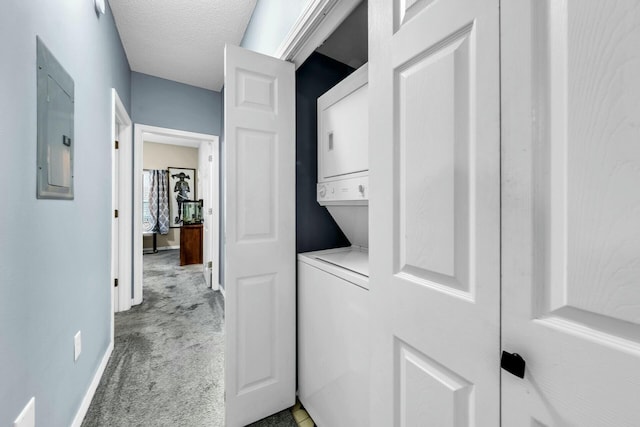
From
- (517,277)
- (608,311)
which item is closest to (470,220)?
(517,277)

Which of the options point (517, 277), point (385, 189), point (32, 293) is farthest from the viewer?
point (32, 293)

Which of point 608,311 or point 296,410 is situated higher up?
point 608,311

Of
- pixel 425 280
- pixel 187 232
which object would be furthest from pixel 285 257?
pixel 187 232

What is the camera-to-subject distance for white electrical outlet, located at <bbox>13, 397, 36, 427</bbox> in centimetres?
93

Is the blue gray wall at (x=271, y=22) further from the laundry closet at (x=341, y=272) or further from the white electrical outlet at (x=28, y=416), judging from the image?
the white electrical outlet at (x=28, y=416)

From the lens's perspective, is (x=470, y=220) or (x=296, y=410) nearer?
(x=470, y=220)

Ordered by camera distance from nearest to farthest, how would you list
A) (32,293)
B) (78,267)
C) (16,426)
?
(16,426) → (32,293) → (78,267)

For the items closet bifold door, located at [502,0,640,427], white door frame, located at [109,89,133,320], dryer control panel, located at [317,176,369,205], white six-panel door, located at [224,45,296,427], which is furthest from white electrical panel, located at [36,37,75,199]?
white door frame, located at [109,89,133,320]

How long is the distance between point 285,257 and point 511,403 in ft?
4.15

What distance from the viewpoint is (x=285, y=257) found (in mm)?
1631

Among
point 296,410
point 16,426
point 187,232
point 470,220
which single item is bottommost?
point 296,410

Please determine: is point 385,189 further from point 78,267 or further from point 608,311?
point 78,267

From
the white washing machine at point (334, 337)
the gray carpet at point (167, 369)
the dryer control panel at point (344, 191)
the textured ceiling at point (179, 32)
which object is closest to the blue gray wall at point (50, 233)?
the gray carpet at point (167, 369)

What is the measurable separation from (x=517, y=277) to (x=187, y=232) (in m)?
5.65
